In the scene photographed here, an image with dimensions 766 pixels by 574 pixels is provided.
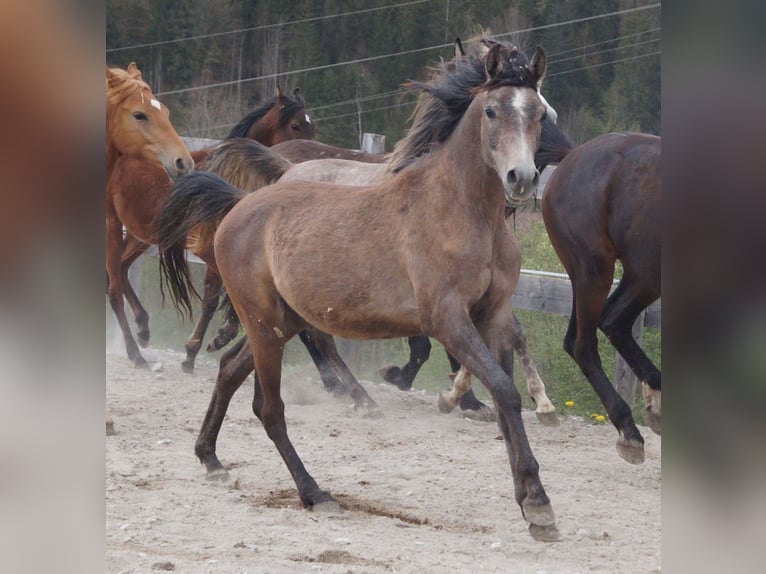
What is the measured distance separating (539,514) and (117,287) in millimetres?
→ 5116

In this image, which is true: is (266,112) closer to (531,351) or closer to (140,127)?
(140,127)

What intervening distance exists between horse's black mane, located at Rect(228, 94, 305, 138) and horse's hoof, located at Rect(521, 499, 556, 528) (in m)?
5.16

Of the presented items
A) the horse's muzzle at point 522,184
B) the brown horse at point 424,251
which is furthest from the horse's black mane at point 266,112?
the horse's muzzle at point 522,184

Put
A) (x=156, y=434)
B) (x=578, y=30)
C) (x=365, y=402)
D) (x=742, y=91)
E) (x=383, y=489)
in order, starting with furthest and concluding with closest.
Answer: (x=578, y=30) < (x=365, y=402) < (x=156, y=434) < (x=383, y=489) < (x=742, y=91)

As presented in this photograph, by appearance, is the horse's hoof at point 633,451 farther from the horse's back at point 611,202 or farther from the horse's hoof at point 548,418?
the horse's hoof at point 548,418

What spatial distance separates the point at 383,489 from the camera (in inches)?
185

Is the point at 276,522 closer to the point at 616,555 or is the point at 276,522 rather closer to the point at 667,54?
the point at 616,555

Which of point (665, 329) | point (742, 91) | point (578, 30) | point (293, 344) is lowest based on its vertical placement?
point (293, 344)

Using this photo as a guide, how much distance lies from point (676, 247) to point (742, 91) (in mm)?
145

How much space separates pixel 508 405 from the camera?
3.73 meters

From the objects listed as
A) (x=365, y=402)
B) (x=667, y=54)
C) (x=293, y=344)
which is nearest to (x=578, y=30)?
(x=293, y=344)

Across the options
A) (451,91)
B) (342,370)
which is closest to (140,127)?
(342,370)

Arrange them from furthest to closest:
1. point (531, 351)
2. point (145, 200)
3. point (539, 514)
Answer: point (531, 351) < point (145, 200) < point (539, 514)

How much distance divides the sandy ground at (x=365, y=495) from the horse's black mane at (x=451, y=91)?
1.59 meters
